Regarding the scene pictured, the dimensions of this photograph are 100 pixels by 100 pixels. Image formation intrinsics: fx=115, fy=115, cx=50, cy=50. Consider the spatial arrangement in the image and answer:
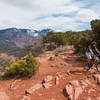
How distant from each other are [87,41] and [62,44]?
21022 millimetres

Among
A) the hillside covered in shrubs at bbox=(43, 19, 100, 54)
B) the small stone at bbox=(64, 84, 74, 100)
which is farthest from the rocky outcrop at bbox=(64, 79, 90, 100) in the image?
the hillside covered in shrubs at bbox=(43, 19, 100, 54)

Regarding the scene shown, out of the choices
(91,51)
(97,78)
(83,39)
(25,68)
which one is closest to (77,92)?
(97,78)

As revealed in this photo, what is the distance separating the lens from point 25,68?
964 cm

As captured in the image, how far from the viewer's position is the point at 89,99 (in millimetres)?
5473

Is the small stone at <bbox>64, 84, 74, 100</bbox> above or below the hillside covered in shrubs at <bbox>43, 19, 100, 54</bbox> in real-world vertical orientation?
below

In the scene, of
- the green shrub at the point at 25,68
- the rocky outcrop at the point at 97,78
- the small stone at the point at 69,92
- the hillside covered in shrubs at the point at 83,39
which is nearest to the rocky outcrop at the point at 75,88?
the small stone at the point at 69,92

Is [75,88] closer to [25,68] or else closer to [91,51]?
[91,51]

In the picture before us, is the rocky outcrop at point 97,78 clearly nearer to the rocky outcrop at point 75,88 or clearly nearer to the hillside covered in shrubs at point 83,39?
the rocky outcrop at point 75,88

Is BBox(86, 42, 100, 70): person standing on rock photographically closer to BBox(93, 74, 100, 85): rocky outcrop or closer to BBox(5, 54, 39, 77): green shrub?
BBox(93, 74, 100, 85): rocky outcrop

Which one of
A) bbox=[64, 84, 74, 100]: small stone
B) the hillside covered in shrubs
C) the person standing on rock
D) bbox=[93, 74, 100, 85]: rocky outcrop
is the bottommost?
bbox=[64, 84, 74, 100]: small stone

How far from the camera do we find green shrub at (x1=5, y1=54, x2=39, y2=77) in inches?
379

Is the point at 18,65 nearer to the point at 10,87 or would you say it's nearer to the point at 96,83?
the point at 10,87

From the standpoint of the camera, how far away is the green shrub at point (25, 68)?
9614 mm

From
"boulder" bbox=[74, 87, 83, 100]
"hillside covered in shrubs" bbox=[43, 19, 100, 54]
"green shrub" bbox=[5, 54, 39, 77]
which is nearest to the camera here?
"boulder" bbox=[74, 87, 83, 100]
